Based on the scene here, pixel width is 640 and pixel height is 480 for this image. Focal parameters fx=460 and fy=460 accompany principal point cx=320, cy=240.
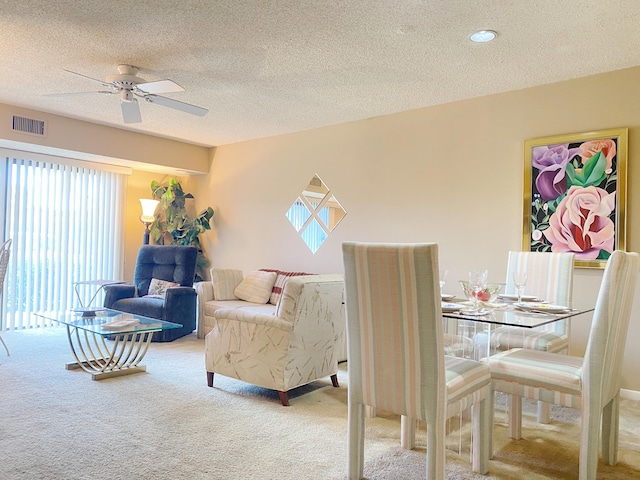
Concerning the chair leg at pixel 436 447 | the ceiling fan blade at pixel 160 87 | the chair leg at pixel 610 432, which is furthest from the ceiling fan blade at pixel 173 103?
the chair leg at pixel 610 432

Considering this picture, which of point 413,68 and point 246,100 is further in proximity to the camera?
point 246,100

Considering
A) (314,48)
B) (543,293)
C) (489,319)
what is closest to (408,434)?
(489,319)

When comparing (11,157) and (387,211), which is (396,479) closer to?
(387,211)

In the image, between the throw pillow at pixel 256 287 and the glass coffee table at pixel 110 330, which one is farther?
the throw pillow at pixel 256 287

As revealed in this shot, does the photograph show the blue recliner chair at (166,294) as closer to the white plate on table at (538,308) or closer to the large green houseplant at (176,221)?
the large green houseplant at (176,221)

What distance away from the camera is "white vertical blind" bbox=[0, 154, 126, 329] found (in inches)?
211

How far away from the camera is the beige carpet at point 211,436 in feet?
7.13

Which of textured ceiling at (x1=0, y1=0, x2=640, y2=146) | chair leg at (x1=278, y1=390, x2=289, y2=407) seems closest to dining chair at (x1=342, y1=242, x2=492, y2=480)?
chair leg at (x1=278, y1=390, x2=289, y2=407)

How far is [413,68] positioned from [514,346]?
214cm

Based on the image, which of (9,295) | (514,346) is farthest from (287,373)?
(9,295)

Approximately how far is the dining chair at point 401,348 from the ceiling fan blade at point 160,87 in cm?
209

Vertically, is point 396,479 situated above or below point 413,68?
below

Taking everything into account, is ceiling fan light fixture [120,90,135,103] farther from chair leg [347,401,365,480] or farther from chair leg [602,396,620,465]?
chair leg [602,396,620,465]

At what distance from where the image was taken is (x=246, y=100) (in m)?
4.39
